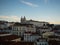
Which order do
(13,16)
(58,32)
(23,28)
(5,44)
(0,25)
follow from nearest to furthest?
(5,44)
(13,16)
(58,32)
(0,25)
(23,28)

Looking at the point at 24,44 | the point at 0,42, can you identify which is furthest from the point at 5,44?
the point at 24,44

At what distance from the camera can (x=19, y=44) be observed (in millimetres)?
2984

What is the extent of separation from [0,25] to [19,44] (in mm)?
2074

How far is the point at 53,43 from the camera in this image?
9.37 ft

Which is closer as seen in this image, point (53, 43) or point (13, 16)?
point (53, 43)

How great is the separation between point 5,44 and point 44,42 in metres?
0.75

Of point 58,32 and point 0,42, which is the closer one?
point 0,42

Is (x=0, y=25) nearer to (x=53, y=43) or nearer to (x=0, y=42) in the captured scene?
(x=0, y=42)

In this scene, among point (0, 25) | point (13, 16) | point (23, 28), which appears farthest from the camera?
point (23, 28)

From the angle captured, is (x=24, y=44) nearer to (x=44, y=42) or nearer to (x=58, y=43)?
(x=44, y=42)

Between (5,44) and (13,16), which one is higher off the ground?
(13,16)

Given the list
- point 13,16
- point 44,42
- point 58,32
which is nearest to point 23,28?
point 58,32

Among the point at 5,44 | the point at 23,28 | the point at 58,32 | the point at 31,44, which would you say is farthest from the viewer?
the point at 23,28

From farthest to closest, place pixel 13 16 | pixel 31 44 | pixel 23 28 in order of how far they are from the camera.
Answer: pixel 23 28, pixel 13 16, pixel 31 44
